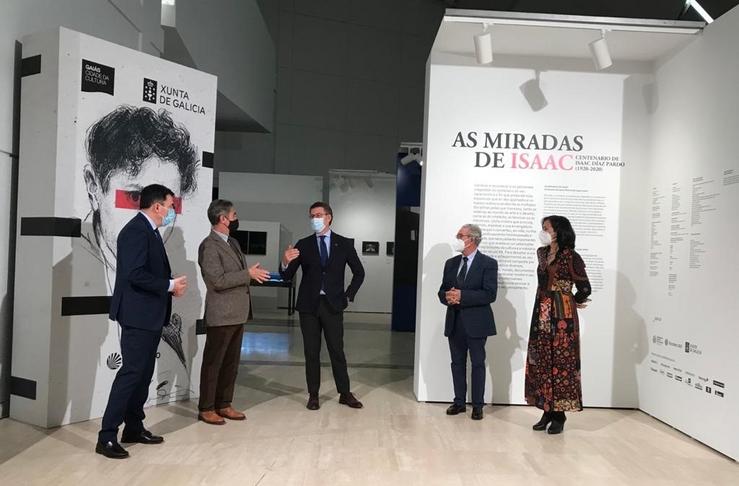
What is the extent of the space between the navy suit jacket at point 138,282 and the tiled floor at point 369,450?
2.85ft

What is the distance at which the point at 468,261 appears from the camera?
4.98 meters

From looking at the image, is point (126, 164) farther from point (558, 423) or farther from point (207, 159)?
point (558, 423)

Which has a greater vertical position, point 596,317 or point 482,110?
point 482,110

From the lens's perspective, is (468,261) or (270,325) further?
(270,325)

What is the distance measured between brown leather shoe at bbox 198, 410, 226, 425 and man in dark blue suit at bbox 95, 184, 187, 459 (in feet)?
2.74

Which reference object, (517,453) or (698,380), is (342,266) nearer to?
(517,453)

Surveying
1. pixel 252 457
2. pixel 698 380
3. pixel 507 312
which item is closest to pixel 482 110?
pixel 507 312

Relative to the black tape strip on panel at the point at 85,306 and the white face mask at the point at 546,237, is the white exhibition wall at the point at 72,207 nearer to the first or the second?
the black tape strip on panel at the point at 85,306

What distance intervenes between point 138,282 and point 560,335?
2961 millimetres

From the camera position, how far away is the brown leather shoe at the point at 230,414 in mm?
4672

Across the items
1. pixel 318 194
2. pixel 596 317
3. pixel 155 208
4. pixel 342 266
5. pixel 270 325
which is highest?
pixel 318 194

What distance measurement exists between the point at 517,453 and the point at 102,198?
351 centimetres

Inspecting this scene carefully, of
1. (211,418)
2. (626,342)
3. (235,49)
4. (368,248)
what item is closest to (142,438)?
(211,418)

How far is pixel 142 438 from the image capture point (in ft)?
13.0
